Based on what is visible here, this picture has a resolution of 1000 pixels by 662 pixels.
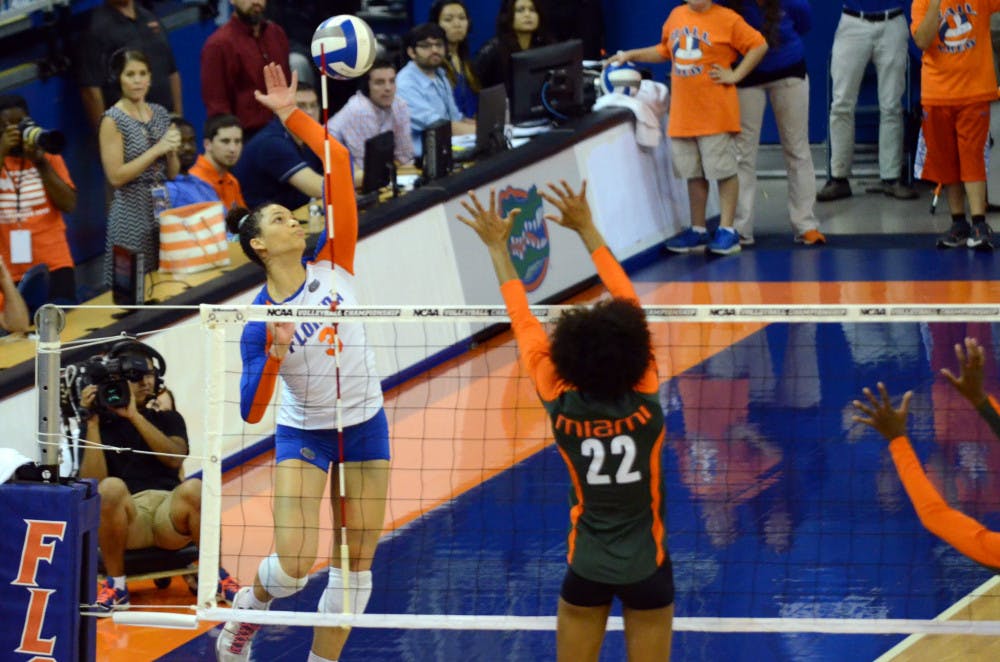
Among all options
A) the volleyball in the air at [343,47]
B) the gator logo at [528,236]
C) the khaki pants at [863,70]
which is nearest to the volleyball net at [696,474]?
the gator logo at [528,236]

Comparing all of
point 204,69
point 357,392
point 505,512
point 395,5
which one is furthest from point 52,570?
point 395,5

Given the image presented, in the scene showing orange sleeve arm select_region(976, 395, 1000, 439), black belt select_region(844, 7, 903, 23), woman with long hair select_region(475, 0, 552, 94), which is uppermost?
black belt select_region(844, 7, 903, 23)

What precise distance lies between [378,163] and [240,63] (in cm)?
252

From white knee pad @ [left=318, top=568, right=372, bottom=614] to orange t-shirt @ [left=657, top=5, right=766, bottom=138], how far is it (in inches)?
290

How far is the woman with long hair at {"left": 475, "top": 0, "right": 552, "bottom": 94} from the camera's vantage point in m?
14.1

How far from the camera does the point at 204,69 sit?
12797mm

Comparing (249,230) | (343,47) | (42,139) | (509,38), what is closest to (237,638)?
(249,230)

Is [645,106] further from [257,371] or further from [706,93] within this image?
[257,371]

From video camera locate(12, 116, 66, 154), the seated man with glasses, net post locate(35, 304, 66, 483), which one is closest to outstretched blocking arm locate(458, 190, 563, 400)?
net post locate(35, 304, 66, 483)

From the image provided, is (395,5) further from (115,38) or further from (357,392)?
(357,392)

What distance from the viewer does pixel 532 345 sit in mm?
5551

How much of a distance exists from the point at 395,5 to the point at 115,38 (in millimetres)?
5915

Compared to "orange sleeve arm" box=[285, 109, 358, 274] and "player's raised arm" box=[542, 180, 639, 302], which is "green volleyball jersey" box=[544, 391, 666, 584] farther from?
"orange sleeve arm" box=[285, 109, 358, 274]

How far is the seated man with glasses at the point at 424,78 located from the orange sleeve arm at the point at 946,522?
811cm
